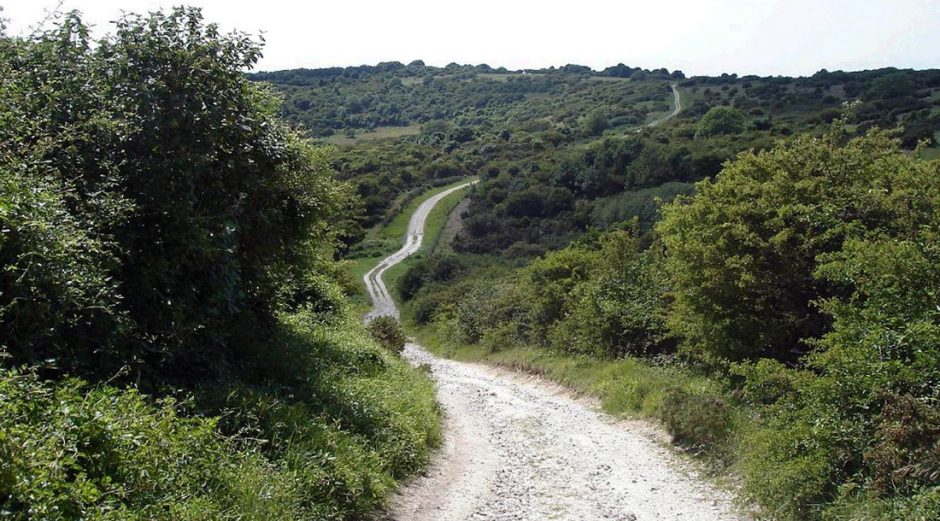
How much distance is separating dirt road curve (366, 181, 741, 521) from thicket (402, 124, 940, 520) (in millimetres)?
848

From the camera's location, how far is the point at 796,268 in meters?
13.4

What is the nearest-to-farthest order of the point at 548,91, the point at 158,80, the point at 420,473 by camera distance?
the point at 158,80
the point at 420,473
the point at 548,91

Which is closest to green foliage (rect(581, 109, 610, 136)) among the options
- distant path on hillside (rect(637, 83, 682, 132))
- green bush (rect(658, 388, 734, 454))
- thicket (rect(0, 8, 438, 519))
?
distant path on hillside (rect(637, 83, 682, 132))

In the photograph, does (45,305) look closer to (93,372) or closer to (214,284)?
(93,372)

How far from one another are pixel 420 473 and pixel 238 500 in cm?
438

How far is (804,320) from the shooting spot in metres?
13.2

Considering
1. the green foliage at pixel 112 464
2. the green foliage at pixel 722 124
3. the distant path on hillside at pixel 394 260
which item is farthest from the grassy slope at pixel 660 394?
the green foliage at pixel 722 124

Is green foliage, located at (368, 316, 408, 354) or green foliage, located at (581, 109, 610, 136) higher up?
green foliage, located at (581, 109, 610, 136)

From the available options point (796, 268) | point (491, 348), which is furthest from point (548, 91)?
point (796, 268)

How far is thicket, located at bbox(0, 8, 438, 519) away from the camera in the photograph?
16.9 ft

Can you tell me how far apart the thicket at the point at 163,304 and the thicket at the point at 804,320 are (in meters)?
5.18

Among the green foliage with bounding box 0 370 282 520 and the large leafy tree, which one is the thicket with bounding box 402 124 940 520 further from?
the large leafy tree

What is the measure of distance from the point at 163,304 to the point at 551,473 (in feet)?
21.3

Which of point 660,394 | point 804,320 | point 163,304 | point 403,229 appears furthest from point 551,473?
point 403,229
